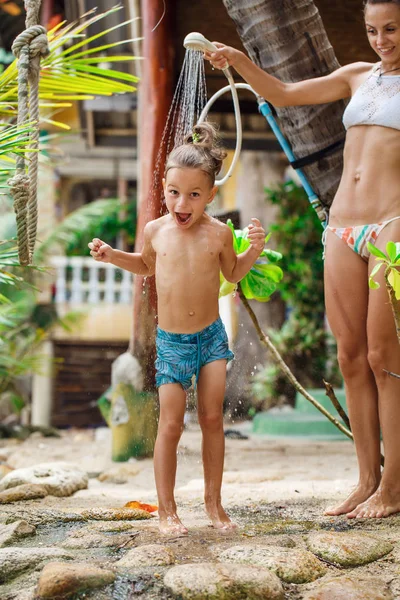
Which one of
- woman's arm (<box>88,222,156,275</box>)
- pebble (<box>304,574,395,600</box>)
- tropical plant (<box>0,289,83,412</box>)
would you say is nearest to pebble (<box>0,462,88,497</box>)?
woman's arm (<box>88,222,156,275</box>)

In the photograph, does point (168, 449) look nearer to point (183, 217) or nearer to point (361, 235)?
point (183, 217)

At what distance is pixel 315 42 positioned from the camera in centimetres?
353

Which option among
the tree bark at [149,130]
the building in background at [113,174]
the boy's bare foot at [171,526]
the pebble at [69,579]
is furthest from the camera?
the tree bark at [149,130]

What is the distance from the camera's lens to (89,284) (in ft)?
41.6

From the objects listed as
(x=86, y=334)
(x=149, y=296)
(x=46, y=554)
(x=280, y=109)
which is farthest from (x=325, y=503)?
(x=86, y=334)

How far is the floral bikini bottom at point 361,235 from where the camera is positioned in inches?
116

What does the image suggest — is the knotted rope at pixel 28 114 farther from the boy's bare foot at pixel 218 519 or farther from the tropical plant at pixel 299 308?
the tropical plant at pixel 299 308

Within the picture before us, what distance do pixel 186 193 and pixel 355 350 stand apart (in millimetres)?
910

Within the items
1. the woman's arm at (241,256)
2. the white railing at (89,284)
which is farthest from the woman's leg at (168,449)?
the white railing at (89,284)

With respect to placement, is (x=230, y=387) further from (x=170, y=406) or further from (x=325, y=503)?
(x=170, y=406)

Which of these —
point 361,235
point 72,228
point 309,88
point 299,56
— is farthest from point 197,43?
point 72,228

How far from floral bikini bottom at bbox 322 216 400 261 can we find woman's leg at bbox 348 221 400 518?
0.03m

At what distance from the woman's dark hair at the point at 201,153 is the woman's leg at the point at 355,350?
566mm

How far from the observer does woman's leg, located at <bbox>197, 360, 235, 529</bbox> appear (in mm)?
2900
